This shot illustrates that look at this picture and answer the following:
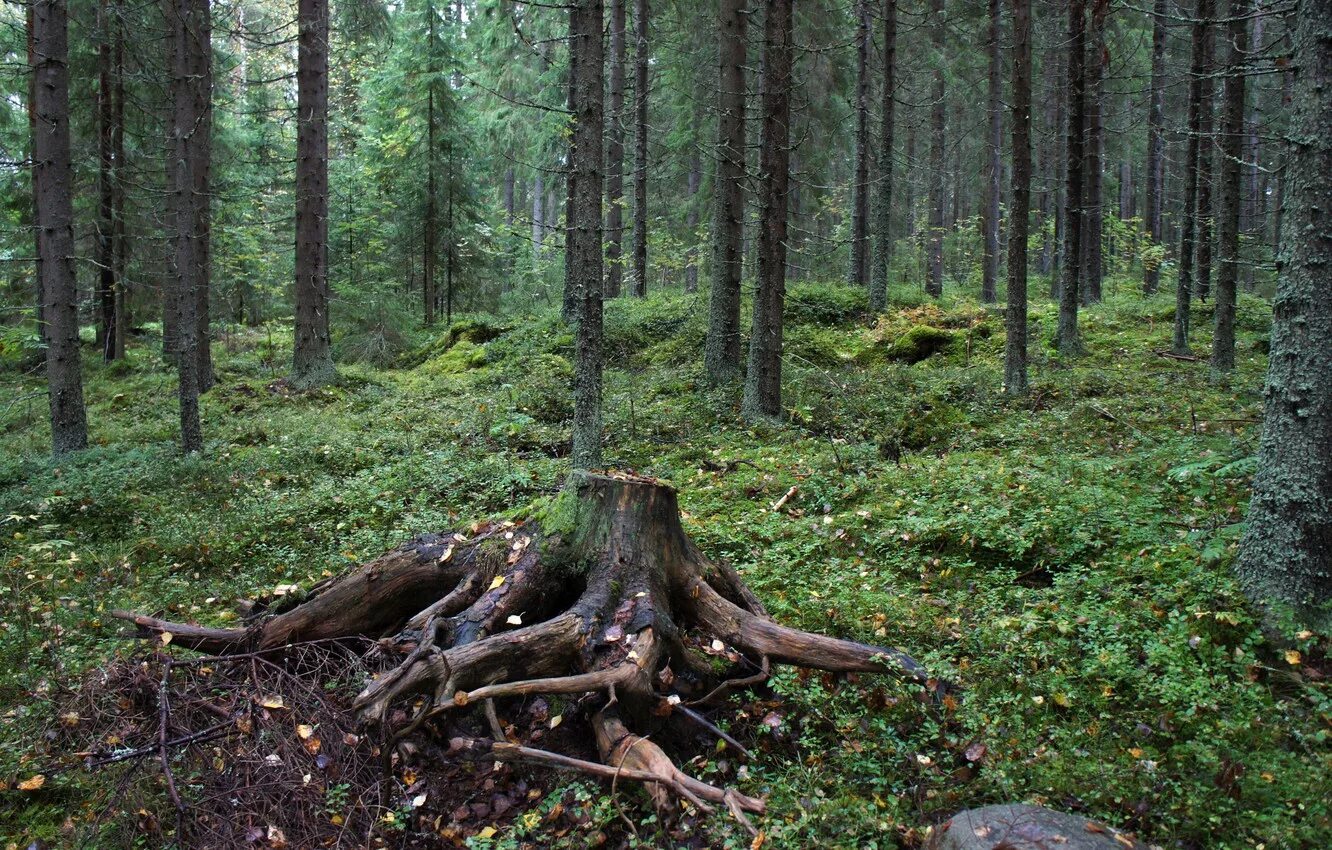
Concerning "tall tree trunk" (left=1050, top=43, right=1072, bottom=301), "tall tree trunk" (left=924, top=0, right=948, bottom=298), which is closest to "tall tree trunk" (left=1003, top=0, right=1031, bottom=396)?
"tall tree trunk" (left=924, top=0, right=948, bottom=298)

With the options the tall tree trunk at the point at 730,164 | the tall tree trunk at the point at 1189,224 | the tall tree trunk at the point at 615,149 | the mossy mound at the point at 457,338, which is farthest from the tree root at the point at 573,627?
the mossy mound at the point at 457,338

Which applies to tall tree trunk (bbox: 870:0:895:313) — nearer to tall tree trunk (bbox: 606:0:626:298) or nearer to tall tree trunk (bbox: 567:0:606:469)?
tall tree trunk (bbox: 606:0:626:298)

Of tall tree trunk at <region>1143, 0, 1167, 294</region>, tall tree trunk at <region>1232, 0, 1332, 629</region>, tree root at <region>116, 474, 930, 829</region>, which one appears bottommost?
tree root at <region>116, 474, 930, 829</region>

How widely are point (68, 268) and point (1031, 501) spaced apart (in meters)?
12.2

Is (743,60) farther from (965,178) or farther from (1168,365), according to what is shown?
(965,178)

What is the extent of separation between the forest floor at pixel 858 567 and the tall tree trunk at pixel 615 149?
476cm

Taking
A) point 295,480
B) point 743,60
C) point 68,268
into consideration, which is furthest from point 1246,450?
point 68,268

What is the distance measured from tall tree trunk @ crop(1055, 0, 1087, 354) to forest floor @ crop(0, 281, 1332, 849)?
1.48 meters

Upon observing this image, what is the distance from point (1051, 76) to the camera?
2619 centimetres

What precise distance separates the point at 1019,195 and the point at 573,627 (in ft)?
33.5

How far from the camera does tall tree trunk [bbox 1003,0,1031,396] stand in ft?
36.5

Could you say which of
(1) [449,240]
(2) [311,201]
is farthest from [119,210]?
(2) [311,201]

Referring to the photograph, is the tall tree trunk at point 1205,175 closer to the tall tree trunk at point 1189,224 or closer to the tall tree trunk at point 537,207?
the tall tree trunk at point 1189,224

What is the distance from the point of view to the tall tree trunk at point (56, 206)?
404 inches
